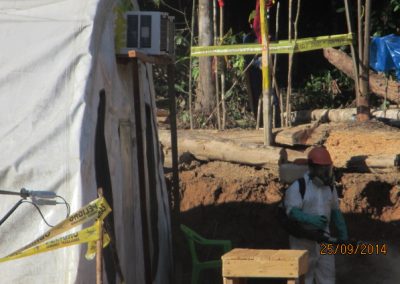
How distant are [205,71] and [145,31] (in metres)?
6.37

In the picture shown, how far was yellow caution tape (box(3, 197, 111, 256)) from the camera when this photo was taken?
6289 mm

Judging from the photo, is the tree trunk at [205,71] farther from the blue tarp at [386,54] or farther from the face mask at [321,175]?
the face mask at [321,175]

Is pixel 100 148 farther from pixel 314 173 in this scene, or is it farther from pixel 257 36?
pixel 257 36

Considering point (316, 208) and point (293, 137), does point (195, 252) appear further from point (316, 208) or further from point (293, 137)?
point (293, 137)

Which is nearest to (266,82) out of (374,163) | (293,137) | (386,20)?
(293,137)

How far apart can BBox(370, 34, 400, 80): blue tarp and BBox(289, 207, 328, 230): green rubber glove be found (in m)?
6.19

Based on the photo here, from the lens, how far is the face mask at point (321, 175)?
911 cm

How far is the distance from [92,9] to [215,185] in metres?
4.35

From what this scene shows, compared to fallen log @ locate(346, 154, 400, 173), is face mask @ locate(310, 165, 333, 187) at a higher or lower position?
higher

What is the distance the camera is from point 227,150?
11891 mm

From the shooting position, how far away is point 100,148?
7734 millimetres

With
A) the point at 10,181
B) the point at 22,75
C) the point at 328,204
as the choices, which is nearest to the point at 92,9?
the point at 22,75
